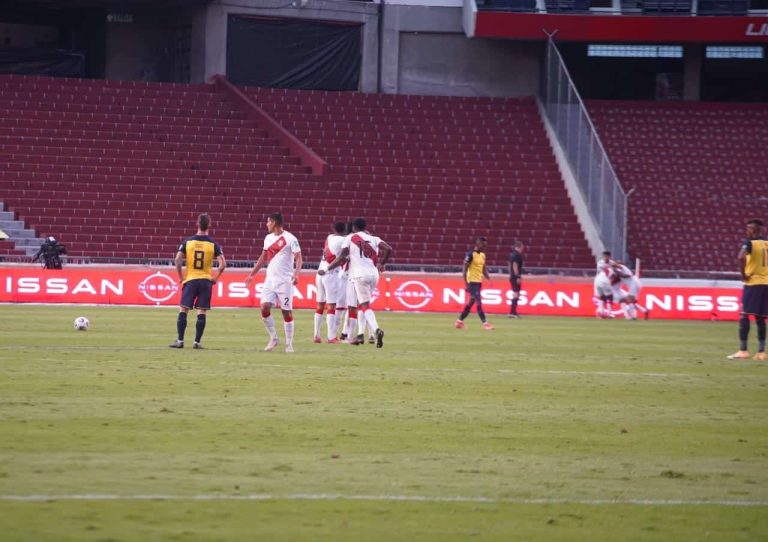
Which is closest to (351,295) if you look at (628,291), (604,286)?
(604,286)

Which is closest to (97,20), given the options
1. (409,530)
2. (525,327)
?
(525,327)

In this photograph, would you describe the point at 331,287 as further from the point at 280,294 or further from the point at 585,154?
the point at 585,154

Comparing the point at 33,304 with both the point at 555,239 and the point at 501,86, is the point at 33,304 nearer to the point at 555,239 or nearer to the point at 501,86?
the point at 555,239

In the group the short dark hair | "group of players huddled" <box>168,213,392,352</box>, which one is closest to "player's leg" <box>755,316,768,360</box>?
"group of players huddled" <box>168,213,392,352</box>

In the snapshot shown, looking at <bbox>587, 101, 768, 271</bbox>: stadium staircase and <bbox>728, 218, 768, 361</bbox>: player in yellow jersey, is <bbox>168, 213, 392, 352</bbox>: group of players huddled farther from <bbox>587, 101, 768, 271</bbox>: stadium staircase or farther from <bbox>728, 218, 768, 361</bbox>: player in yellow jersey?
<bbox>587, 101, 768, 271</bbox>: stadium staircase

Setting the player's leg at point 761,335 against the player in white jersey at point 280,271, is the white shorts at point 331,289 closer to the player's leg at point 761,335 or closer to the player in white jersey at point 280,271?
the player in white jersey at point 280,271

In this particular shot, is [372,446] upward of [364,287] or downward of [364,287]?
downward

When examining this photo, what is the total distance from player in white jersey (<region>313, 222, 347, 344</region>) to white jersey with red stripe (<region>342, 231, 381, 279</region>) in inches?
31.0

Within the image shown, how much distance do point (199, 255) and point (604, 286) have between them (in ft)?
66.5

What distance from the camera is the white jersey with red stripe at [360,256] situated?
23.3 meters

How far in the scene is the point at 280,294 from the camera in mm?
21344

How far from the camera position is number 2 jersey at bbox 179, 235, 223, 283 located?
2089 centimetres

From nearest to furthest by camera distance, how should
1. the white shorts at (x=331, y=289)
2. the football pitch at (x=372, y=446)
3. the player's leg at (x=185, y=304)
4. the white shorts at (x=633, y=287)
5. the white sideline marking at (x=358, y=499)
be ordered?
1. the football pitch at (x=372, y=446)
2. the white sideline marking at (x=358, y=499)
3. the player's leg at (x=185, y=304)
4. the white shorts at (x=331, y=289)
5. the white shorts at (x=633, y=287)

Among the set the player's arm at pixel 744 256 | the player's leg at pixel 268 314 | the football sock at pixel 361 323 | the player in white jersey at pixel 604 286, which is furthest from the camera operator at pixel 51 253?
the player's arm at pixel 744 256
